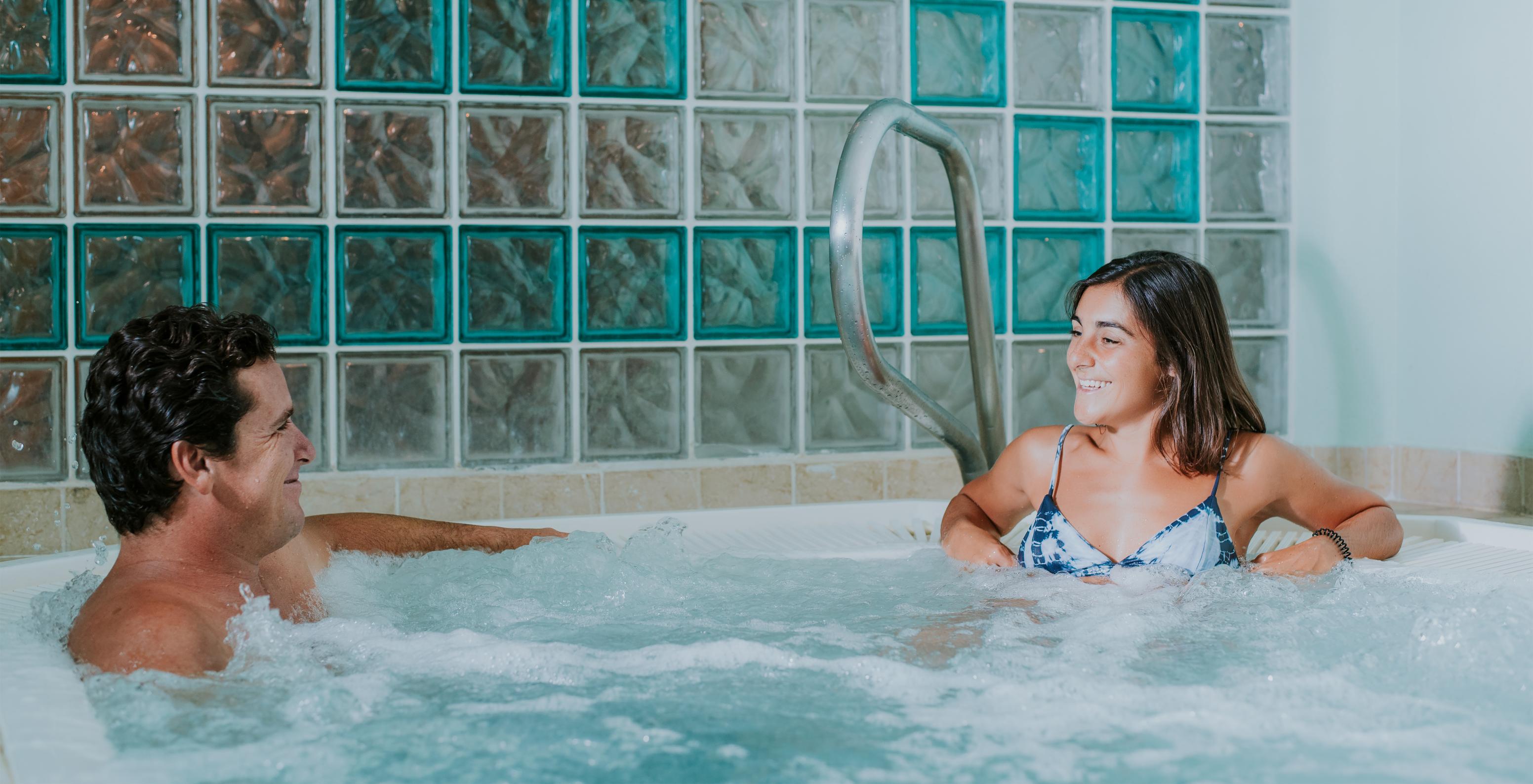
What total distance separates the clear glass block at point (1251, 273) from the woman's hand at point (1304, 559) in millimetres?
1173

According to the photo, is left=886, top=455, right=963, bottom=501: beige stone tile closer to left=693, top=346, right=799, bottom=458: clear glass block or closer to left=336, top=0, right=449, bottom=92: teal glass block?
left=693, top=346, right=799, bottom=458: clear glass block

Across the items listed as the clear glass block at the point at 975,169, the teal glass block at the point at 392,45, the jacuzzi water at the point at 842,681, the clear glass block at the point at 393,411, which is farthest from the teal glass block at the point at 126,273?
the clear glass block at the point at 975,169

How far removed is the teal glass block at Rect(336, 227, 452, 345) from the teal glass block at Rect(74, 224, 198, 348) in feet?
0.87

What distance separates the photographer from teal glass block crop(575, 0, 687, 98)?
8.12 ft

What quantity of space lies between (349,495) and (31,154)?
0.82 m

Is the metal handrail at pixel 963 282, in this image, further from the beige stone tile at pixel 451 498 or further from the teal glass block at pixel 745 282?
the beige stone tile at pixel 451 498

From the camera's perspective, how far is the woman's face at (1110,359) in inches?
71.2

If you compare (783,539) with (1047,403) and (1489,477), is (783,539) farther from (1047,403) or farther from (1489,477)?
(1489,477)

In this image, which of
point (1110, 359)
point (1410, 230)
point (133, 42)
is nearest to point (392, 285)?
point (133, 42)

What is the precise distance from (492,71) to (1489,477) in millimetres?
2166

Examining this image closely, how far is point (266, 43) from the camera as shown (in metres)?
2.32

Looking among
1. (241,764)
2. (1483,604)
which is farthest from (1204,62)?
(241,764)

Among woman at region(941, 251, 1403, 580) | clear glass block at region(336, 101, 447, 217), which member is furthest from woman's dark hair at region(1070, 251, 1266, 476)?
clear glass block at region(336, 101, 447, 217)

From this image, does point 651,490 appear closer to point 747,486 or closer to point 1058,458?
point 747,486
